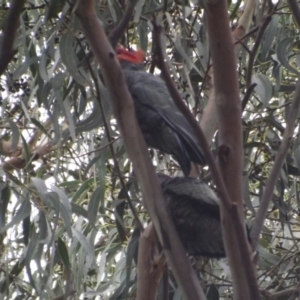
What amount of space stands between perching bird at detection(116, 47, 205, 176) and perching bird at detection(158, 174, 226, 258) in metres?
0.09

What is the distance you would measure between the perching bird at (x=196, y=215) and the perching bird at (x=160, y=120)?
0.09 metres

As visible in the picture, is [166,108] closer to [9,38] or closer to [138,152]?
[138,152]

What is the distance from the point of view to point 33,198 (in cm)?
183

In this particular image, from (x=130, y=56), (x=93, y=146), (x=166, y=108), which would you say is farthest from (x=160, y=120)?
(x=93, y=146)

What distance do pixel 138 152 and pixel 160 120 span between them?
0.49 metres

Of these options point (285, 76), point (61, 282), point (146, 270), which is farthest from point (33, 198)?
point (285, 76)

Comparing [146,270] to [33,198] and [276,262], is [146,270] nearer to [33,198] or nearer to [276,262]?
[33,198]

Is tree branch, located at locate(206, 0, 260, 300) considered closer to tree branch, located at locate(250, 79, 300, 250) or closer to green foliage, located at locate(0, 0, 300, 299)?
tree branch, located at locate(250, 79, 300, 250)

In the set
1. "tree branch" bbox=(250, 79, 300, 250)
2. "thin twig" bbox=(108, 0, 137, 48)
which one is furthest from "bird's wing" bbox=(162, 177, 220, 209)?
"thin twig" bbox=(108, 0, 137, 48)

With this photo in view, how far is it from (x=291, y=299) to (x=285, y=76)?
2.99 ft

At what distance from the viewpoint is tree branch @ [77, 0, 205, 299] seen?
118cm

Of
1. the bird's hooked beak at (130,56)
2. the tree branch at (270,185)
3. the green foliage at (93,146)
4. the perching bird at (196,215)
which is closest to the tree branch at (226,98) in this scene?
the tree branch at (270,185)

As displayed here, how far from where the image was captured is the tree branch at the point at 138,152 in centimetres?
118

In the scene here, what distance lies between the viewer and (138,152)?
3.93 feet
